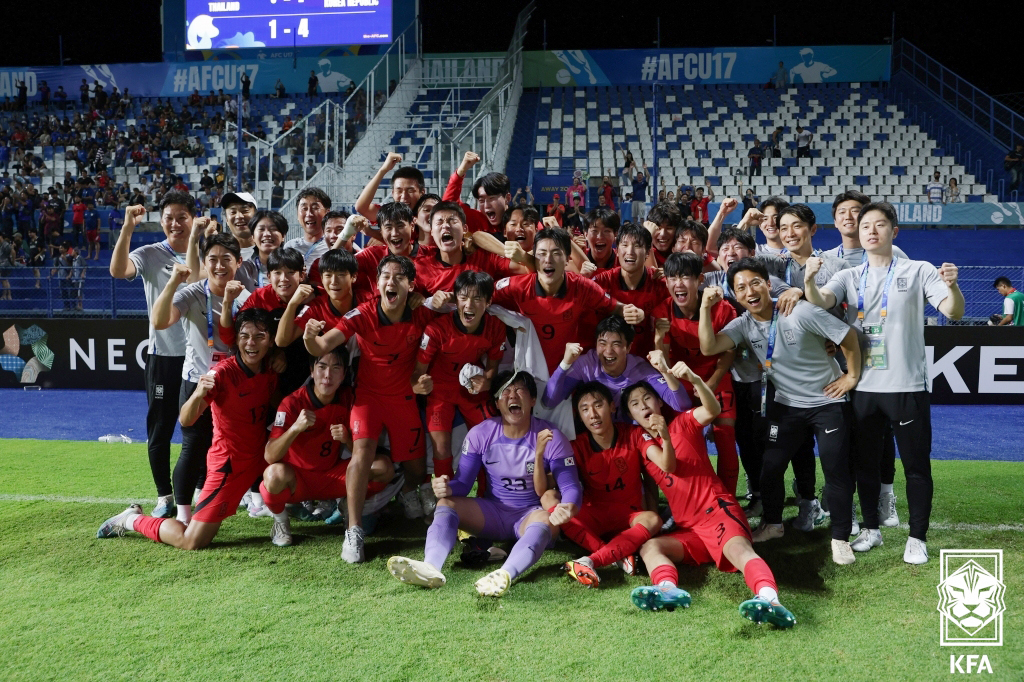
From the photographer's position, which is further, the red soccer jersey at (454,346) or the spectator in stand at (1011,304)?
the spectator in stand at (1011,304)

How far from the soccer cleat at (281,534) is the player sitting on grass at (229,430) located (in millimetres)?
292

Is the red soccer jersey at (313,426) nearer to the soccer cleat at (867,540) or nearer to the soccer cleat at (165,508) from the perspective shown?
the soccer cleat at (165,508)

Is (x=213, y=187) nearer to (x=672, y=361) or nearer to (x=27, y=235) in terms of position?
(x=27, y=235)

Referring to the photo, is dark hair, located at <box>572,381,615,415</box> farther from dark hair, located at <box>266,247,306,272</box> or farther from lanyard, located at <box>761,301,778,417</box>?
dark hair, located at <box>266,247,306,272</box>

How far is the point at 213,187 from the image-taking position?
728 inches

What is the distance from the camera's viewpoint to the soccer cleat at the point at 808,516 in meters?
4.93

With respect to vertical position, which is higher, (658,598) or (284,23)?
(284,23)

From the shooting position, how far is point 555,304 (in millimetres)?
4812

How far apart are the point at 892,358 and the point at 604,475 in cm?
176

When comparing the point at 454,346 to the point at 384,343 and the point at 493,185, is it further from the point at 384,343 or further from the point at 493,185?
the point at 493,185

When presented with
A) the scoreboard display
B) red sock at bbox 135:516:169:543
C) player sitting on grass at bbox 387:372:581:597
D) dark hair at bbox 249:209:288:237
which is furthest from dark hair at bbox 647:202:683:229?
the scoreboard display

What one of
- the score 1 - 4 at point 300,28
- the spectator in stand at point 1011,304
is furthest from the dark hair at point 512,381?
the score 1 - 4 at point 300,28

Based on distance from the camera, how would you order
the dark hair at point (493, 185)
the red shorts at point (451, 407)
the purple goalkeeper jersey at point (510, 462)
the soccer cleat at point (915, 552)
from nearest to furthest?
1. the soccer cleat at point (915, 552)
2. the purple goalkeeper jersey at point (510, 462)
3. the red shorts at point (451, 407)
4. the dark hair at point (493, 185)

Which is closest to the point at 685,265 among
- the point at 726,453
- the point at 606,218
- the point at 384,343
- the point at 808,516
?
the point at 606,218
